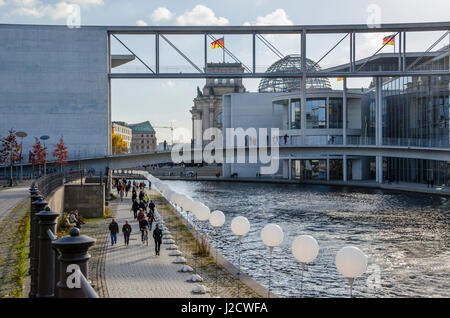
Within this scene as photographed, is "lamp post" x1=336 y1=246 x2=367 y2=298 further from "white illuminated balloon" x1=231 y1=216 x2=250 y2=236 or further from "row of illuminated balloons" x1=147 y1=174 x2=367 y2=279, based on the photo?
"white illuminated balloon" x1=231 y1=216 x2=250 y2=236

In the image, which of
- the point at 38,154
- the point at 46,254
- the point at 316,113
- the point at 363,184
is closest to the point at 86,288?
the point at 46,254

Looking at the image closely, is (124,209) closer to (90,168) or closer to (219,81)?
(90,168)

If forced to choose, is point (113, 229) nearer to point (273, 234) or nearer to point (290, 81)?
point (273, 234)

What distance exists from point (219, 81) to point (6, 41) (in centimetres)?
10120

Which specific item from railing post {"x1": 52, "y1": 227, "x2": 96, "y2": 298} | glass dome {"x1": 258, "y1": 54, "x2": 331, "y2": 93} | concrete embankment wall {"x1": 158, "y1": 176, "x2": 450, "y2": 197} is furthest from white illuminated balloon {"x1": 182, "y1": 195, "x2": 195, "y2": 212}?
glass dome {"x1": 258, "y1": 54, "x2": 331, "y2": 93}

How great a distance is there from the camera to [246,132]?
90.3 m

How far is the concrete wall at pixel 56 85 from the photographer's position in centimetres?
5556

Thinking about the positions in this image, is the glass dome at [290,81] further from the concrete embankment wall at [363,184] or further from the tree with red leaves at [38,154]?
the tree with red leaves at [38,154]

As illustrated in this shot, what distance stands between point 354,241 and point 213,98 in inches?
4888

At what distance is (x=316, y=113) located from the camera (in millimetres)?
79688

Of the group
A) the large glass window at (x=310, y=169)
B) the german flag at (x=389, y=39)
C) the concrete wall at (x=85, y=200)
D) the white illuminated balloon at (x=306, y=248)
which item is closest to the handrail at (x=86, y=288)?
the white illuminated balloon at (x=306, y=248)

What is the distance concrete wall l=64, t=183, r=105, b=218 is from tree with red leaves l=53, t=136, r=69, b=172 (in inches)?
682
